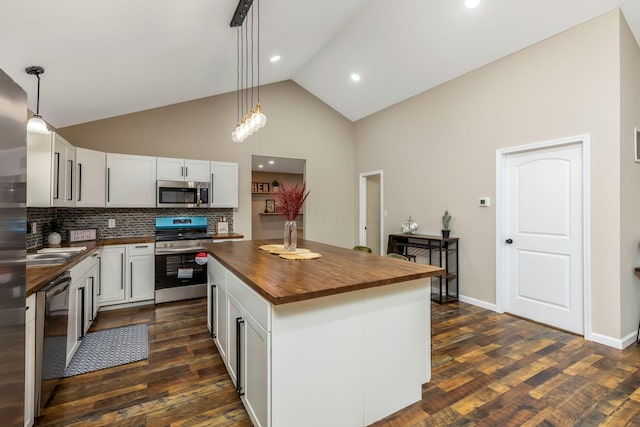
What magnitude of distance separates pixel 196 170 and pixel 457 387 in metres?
4.09

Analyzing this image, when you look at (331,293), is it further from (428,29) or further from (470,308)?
(428,29)

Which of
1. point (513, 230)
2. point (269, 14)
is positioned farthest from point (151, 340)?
point (513, 230)

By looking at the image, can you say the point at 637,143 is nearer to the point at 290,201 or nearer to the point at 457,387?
the point at 457,387

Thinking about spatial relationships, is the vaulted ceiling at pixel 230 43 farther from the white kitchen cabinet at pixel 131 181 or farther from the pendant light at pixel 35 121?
the white kitchen cabinet at pixel 131 181

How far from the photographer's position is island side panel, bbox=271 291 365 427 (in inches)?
59.1

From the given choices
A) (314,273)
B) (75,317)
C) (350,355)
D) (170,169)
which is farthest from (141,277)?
(350,355)

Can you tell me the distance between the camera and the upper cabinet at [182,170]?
429cm

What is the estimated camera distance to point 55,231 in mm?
3656

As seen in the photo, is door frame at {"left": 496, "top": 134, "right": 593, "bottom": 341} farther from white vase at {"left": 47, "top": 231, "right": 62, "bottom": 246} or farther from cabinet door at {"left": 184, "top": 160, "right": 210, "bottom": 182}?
white vase at {"left": 47, "top": 231, "right": 62, "bottom": 246}

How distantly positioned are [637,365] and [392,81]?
4.31m

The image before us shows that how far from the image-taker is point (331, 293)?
1517 millimetres

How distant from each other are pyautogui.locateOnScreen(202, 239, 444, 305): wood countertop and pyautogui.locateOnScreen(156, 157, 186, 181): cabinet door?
7.32 ft

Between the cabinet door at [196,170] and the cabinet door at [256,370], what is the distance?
3.20 meters

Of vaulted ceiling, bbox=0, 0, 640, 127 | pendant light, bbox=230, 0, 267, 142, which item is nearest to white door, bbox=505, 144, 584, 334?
vaulted ceiling, bbox=0, 0, 640, 127
